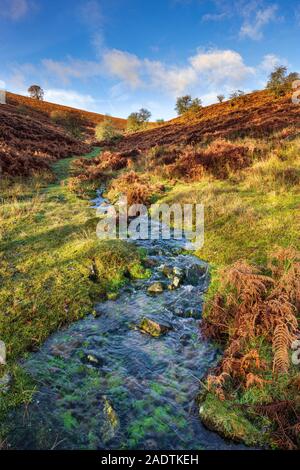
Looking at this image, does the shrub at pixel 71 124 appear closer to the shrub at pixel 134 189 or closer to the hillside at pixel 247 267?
the hillside at pixel 247 267

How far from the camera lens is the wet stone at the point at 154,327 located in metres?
5.71

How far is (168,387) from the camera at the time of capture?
458cm

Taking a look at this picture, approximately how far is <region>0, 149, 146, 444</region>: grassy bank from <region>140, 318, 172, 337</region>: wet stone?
3.77 ft

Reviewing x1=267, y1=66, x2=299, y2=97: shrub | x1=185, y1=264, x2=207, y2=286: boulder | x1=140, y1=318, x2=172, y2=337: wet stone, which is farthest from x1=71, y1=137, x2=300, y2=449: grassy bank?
x1=267, y1=66, x2=299, y2=97: shrub

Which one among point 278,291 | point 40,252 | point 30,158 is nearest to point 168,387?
point 278,291

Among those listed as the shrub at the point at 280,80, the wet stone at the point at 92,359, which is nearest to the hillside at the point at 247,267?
the wet stone at the point at 92,359

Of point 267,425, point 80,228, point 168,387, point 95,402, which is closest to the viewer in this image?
point 267,425

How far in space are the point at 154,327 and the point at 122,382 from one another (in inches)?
51.2

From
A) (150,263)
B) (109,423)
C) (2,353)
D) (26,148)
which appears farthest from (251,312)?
(26,148)

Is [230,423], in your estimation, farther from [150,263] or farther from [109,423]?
[150,263]

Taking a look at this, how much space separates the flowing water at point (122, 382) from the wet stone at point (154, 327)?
0.25 feet
